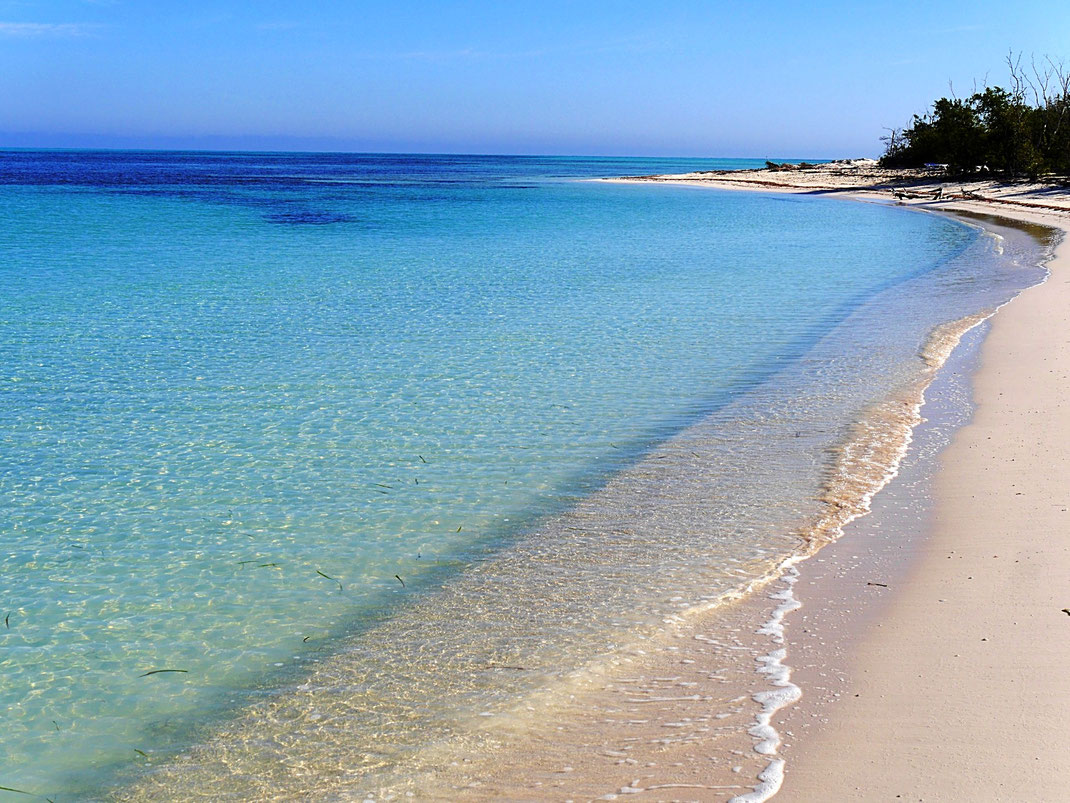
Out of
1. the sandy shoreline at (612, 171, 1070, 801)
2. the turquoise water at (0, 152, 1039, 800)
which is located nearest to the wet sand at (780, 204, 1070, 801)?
the sandy shoreline at (612, 171, 1070, 801)

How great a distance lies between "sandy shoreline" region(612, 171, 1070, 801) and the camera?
127 inches

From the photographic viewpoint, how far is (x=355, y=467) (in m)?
7.06

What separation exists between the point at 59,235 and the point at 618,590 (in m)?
29.3

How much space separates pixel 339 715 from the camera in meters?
3.90

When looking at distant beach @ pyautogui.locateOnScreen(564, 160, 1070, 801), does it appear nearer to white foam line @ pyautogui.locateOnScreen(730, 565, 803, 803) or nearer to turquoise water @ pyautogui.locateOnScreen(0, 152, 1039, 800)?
white foam line @ pyautogui.locateOnScreen(730, 565, 803, 803)

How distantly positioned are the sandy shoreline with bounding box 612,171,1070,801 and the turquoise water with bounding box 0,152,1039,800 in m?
0.81

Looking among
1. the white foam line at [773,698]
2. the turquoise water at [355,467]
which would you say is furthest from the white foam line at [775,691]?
the turquoise water at [355,467]

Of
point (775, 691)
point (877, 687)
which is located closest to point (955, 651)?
point (877, 687)

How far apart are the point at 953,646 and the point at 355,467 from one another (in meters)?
4.52

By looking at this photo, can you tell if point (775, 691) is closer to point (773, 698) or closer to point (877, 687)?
point (773, 698)

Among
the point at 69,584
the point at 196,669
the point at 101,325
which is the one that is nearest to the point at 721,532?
the point at 196,669

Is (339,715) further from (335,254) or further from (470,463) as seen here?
(335,254)

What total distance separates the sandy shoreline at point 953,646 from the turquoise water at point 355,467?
0.81 metres

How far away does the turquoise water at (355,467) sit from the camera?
13.9 feet
